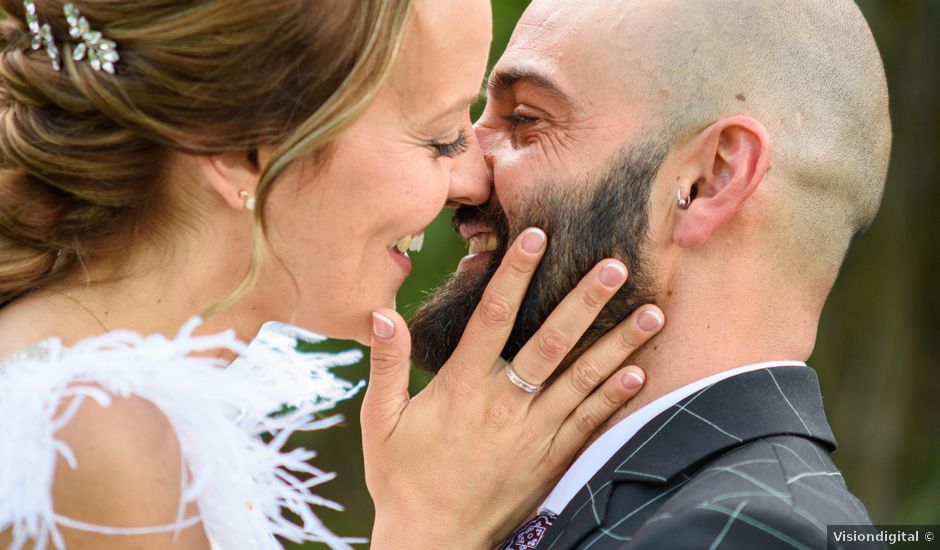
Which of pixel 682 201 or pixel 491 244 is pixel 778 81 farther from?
pixel 491 244

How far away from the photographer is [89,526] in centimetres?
219

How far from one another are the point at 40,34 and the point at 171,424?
2.99 feet

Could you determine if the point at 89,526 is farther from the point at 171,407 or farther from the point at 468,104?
the point at 468,104

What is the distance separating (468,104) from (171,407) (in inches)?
44.4

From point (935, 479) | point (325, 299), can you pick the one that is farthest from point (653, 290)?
point (935, 479)

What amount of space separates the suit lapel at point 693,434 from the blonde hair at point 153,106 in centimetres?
102

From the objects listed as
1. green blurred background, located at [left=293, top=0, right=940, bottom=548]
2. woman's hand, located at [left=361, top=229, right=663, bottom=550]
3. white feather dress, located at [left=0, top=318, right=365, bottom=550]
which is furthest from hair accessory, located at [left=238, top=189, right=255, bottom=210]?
green blurred background, located at [left=293, top=0, right=940, bottom=548]

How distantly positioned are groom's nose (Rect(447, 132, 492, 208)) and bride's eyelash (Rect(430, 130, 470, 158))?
10 centimetres

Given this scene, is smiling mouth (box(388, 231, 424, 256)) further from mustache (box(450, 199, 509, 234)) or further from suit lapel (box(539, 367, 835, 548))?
suit lapel (box(539, 367, 835, 548))

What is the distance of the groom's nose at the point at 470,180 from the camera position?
3289 millimetres

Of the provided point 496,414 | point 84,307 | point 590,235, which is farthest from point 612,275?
point 84,307

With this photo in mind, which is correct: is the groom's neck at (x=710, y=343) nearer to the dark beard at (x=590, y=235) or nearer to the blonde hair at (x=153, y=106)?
the dark beard at (x=590, y=235)

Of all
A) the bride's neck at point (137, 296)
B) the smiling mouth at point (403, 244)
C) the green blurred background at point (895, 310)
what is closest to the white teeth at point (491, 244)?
the smiling mouth at point (403, 244)

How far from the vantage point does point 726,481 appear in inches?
103
